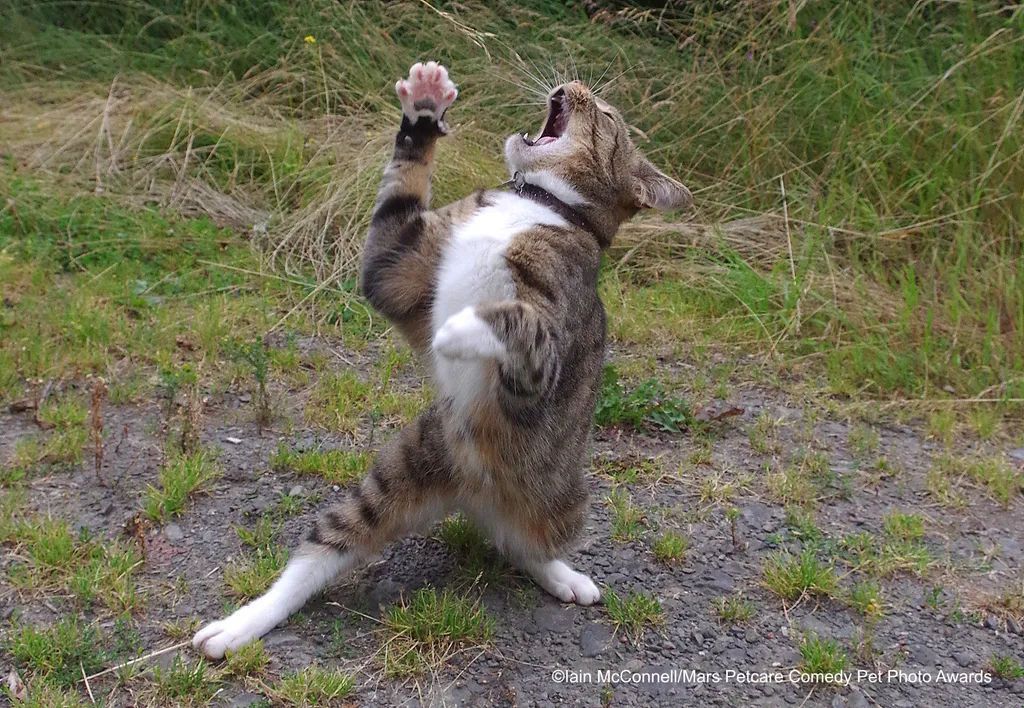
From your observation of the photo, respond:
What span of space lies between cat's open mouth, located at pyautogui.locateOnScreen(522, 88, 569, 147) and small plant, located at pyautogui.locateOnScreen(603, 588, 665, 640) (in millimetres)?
1482

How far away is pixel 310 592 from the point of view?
2.50 m

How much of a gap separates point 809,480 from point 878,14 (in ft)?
11.1

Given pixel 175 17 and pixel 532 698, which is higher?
pixel 175 17

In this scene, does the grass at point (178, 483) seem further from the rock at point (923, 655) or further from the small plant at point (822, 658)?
the rock at point (923, 655)

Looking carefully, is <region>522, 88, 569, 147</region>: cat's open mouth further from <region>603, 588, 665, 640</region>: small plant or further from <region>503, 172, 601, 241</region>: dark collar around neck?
<region>603, 588, 665, 640</region>: small plant

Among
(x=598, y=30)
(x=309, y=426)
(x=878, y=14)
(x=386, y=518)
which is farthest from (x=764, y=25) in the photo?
(x=386, y=518)

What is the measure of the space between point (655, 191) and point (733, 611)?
134 cm

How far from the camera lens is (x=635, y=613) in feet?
8.44

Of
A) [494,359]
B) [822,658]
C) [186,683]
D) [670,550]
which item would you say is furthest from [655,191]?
[186,683]

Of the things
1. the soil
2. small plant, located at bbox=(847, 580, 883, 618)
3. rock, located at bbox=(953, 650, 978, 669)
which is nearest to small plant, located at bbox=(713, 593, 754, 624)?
the soil

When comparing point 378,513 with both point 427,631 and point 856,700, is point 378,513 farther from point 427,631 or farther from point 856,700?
point 856,700

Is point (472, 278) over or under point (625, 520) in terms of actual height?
over

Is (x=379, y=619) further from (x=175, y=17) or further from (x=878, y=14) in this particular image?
(x=175, y=17)

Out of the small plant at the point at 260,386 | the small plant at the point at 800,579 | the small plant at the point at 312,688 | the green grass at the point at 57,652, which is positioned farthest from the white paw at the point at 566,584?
the small plant at the point at 260,386
